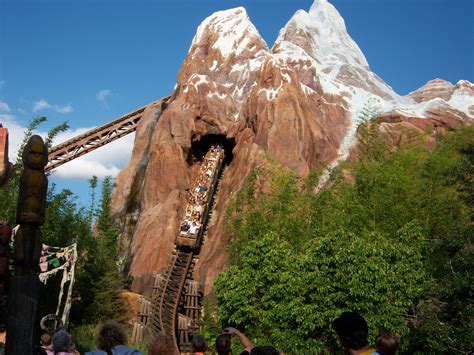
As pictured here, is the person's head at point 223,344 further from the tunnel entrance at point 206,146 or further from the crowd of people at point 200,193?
the tunnel entrance at point 206,146

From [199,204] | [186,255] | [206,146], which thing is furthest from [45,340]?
[206,146]

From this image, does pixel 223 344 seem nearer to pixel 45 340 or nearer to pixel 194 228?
pixel 45 340

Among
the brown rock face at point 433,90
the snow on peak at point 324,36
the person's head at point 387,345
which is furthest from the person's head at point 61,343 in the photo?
the snow on peak at point 324,36

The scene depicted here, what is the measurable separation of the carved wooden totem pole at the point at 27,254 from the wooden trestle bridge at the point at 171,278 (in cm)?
1122

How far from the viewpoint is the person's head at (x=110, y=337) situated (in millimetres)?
3586

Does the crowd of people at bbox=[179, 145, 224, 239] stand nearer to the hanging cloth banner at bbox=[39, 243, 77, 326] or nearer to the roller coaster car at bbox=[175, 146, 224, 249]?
the roller coaster car at bbox=[175, 146, 224, 249]

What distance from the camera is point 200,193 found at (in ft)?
83.8

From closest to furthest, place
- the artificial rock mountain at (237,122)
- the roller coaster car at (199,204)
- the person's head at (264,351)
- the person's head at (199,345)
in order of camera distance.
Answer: the person's head at (264,351)
the person's head at (199,345)
the roller coaster car at (199,204)
the artificial rock mountain at (237,122)

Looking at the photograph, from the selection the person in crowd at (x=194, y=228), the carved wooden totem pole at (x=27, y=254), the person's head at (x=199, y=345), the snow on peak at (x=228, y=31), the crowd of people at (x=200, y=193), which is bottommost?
the person's head at (x=199, y=345)

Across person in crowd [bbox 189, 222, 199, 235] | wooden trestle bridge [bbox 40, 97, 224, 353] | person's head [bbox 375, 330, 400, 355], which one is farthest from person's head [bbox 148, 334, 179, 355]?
person in crowd [bbox 189, 222, 199, 235]

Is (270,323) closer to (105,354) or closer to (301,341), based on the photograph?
(301,341)

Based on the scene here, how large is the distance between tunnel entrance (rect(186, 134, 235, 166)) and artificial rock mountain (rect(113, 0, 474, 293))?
0.42 ft

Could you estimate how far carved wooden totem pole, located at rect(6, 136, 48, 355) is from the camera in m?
3.53

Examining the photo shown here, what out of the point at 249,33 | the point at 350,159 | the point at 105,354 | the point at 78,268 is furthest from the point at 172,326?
the point at 249,33
